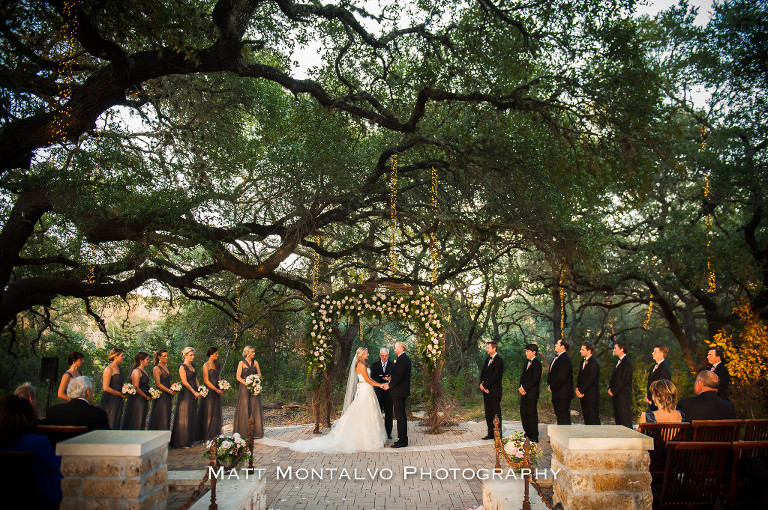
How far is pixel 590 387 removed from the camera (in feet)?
30.7

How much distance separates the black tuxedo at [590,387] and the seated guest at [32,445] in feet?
25.6

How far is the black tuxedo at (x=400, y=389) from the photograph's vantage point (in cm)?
1023

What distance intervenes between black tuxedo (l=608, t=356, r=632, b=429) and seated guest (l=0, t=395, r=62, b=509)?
802 cm

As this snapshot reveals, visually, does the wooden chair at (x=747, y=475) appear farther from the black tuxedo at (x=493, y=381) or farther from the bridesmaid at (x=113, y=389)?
the bridesmaid at (x=113, y=389)

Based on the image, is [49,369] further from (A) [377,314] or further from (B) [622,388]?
(B) [622,388]

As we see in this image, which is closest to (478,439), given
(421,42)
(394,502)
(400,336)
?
(394,502)

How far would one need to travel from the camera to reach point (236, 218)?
37.8 feet

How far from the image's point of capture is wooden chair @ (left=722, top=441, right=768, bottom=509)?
181 inches

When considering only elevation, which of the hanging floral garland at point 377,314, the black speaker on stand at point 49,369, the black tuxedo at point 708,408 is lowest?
the black tuxedo at point 708,408

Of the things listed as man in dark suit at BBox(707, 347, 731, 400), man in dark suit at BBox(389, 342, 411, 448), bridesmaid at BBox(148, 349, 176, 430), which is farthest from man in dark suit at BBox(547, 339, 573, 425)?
bridesmaid at BBox(148, 349, 176, 430)

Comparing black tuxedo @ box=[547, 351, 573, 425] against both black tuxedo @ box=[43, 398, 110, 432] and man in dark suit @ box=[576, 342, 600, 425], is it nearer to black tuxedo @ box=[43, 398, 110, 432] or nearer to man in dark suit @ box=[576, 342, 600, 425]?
man in dark suit @ box=[576, 342, 600, 425]

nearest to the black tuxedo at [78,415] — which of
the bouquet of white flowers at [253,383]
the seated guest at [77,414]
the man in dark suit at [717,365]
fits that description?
the seated guest at [77,414]

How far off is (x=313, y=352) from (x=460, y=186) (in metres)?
4.67

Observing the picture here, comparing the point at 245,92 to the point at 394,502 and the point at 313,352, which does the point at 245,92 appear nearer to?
the point at 313,352
